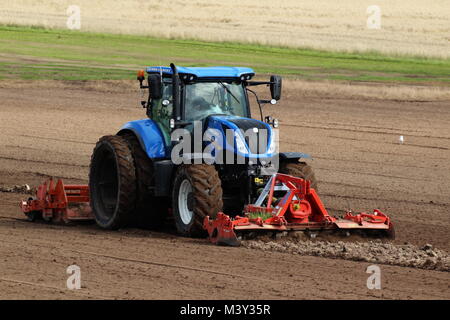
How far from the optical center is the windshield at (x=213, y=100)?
12.6 m

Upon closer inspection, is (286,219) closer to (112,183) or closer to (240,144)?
(240,144)

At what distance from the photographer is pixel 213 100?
12.7 metres

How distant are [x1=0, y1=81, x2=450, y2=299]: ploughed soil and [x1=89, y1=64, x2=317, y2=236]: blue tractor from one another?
385 mm

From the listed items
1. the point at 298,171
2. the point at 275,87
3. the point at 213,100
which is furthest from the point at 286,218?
the point at 213,100

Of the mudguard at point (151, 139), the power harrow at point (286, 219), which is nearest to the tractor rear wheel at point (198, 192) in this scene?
the power harrow at point (286, 219)

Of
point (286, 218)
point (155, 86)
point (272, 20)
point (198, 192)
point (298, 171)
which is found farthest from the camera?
point (272, 20)

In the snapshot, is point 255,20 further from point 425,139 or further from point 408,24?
point 425,139

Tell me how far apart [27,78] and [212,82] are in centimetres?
2038

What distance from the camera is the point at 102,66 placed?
123 ft

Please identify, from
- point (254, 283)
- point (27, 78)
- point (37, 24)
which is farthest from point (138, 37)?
point (254, 283)

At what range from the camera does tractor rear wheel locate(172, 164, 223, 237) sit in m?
11.6

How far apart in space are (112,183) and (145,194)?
38.9 inches

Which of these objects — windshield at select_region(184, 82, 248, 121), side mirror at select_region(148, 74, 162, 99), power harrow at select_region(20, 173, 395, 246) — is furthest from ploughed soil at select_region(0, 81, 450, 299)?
side mirror at select_region(148, 74, 162, 99)

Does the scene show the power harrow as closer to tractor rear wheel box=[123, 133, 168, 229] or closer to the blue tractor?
the blue tractor
